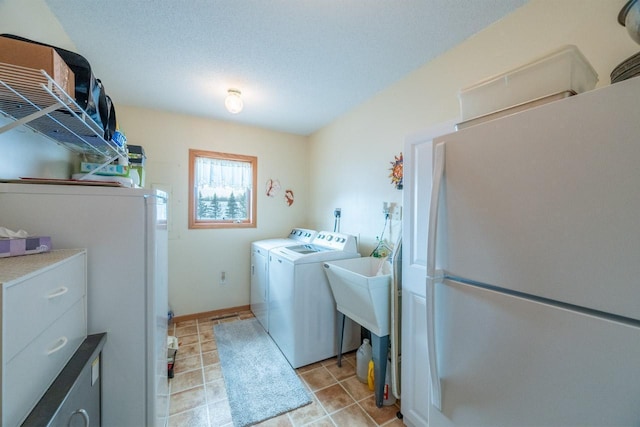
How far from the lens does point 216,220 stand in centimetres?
316

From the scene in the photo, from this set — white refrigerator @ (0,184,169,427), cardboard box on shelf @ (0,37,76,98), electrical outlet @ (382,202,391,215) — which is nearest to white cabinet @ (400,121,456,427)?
electrical outlet @ (382,202,391,215)

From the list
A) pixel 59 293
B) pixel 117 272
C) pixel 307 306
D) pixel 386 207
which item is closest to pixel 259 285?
pixel 307 306

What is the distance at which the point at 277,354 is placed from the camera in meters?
2.32

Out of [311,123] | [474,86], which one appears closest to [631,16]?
[474,86]

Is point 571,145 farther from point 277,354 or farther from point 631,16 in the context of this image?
point 277,354

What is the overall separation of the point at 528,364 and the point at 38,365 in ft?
4.72

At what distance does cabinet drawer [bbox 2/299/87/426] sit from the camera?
23.5 inches

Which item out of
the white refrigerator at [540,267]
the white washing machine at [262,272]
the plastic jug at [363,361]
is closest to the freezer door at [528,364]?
the white refrigerator at [540,267]

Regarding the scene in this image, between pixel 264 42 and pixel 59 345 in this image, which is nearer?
pixel 59 345

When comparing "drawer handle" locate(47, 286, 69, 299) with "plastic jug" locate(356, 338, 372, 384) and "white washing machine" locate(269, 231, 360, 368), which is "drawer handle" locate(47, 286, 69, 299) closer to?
"white washing machine" locate(269, 231, 360, 368)

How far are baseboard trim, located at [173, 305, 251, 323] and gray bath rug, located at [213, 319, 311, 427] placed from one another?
1.16ft

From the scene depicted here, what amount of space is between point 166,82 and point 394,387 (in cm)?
307

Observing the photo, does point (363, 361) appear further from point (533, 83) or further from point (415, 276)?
point (533, 83)

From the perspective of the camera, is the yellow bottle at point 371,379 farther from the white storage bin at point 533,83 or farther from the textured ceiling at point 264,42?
the textured ceiling at point 264,42
